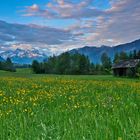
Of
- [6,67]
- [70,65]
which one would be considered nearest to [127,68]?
[70,65]

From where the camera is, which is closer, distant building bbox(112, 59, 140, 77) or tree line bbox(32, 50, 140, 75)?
distant building bbox(112, 59, 140, 77)

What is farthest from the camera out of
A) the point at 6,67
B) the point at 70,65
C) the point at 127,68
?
the point at 70,65

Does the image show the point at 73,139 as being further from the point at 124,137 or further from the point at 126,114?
the point at 126,114

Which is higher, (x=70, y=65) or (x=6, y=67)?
(x=70, y=65)

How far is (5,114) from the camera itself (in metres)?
7.82

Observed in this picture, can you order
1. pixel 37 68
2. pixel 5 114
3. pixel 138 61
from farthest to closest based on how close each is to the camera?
1. pixel 37 68
2. pixel 138 61
3. pixel 5 114

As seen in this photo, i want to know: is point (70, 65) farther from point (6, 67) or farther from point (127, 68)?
point (127, 68)

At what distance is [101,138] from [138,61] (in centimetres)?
8327

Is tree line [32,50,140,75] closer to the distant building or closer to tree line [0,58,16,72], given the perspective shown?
tree line [0,58,16,72]

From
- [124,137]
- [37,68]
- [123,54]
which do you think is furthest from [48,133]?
[123,54]

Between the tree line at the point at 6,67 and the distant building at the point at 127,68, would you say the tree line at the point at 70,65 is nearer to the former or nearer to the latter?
the tree line at the point at 6,67

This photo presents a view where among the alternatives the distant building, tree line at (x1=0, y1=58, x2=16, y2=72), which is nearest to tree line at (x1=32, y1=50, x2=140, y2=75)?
tree line at (x1=0, y1=58, x2=16, y2=72)

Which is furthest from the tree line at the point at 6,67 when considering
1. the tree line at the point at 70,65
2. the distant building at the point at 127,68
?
the distant building at the point at 127,68

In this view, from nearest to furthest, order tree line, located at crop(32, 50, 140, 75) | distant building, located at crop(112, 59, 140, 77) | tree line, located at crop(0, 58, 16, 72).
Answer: distant building, located at crop(112, 59, 140, 77) → tree line, located at crop(0, 58, 16, 72) → tree line, located at crop(32, 50, 140, 75)
